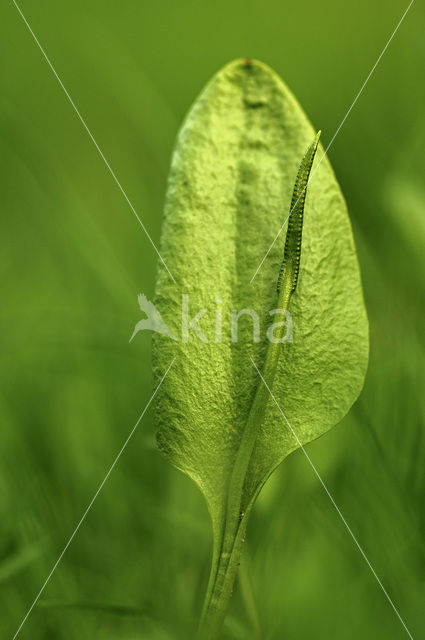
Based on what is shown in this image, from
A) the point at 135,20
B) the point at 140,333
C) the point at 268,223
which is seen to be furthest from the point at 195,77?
the point at 268,223

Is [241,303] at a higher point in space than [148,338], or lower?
higher

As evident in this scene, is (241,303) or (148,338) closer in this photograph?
(241,303)

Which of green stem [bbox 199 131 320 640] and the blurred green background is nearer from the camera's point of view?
green stem [bbox 199 131 320 640]

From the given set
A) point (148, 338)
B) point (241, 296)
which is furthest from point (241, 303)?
point (148, 338)

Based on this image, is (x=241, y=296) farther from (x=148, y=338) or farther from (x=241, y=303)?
(x=148, y=338)

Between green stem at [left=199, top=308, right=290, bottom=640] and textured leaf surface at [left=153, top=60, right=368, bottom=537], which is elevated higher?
textured leaf surface at [left=153, top=60, right=368, bottom=537]

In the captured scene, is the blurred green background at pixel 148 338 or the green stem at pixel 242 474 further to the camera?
the blurred green background at pixel 148 338
